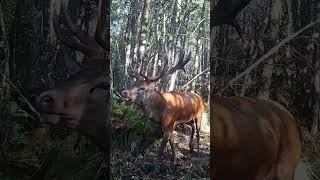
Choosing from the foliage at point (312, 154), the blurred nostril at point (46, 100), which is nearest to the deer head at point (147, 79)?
the blurred nostril at point (46, 100)

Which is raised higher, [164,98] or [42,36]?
[42,36]

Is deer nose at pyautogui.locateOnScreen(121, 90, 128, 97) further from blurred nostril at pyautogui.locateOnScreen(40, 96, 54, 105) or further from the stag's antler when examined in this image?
blurred nostril at pyautogui.locateOnScreen(40, 96, 54, 105)

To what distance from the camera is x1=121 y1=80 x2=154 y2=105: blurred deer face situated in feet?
11.1

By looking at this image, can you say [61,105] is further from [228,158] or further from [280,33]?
[280,33]

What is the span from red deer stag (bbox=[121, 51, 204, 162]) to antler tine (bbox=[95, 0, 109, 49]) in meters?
0.37

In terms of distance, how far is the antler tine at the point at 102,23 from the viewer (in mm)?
3461

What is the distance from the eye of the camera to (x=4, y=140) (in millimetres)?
3412

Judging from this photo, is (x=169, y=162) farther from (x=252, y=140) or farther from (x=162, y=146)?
(x=252, y=140)

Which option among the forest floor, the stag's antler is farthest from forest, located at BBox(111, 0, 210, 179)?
the stag's antler

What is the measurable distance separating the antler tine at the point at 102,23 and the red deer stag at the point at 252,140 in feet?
3.08

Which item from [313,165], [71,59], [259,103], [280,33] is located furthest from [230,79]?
[71,59]

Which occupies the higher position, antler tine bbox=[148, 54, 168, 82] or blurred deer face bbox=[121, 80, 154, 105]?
antler tine bbox=[148, 54, 168, 82]

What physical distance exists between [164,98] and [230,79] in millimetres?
535

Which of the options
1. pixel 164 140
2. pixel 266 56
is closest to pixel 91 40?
pixel 164 140
